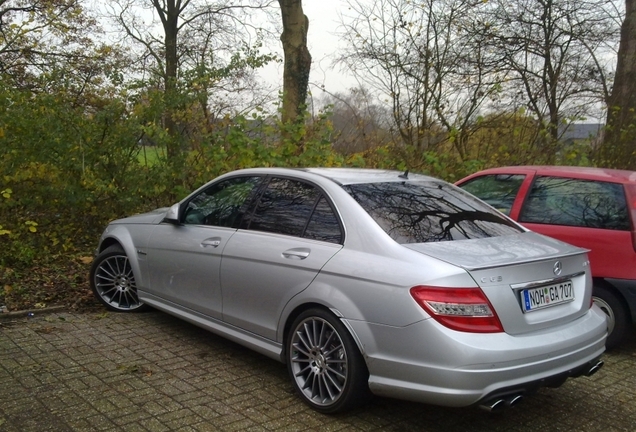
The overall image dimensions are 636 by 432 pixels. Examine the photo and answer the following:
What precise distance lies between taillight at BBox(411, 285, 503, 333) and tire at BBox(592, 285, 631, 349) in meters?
2.49

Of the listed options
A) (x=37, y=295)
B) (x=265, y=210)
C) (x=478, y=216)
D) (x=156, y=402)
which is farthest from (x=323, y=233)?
(x=37, y=295)

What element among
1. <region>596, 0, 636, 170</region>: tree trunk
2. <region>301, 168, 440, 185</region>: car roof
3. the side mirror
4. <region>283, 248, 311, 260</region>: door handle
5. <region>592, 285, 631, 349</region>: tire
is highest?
<region>596, 0, 636, 170</region>: tree trunk

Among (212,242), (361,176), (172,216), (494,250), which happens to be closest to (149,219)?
(172,216)

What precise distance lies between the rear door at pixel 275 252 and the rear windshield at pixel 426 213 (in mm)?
299

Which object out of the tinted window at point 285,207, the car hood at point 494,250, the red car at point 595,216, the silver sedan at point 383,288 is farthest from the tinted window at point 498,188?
the tinted window at point 285,207

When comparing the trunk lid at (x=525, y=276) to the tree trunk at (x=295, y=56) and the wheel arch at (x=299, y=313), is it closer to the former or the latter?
the wheel arch at (x=299, y=313)

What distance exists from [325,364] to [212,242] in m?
1.51

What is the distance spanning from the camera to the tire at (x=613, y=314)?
542 cm

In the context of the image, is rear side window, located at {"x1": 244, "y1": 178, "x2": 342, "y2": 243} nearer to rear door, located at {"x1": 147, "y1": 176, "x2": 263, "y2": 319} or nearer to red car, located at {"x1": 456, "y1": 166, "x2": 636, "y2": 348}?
rear door, located at {"x1": 147, "y1": 176, "x2": 263, "y2": 319}

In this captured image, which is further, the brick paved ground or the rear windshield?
the rear windshield

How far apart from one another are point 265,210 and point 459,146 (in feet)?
28.3

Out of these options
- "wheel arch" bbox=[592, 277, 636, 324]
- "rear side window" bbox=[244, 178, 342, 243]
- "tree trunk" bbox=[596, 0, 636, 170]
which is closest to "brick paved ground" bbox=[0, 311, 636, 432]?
"wheel arch" bbox=[592, 277, 636, 324]

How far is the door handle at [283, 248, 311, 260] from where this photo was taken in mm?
4238

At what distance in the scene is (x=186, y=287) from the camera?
5277 mm
